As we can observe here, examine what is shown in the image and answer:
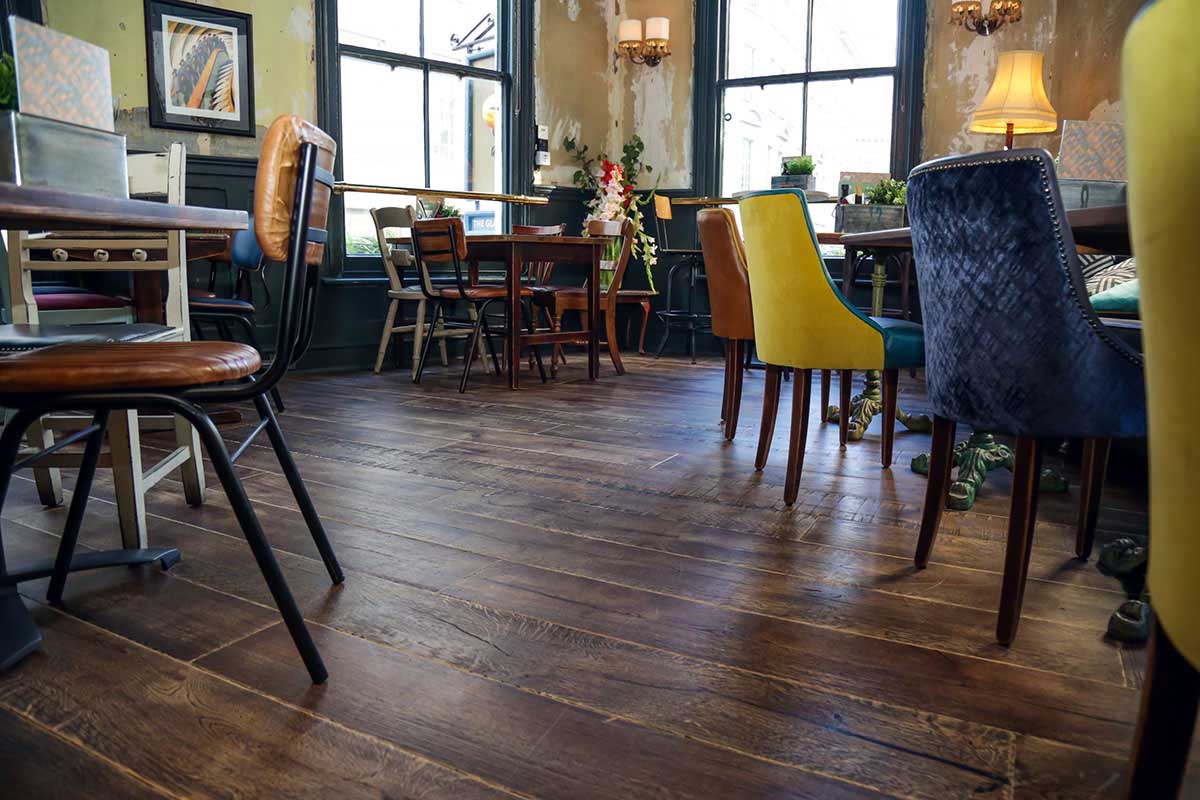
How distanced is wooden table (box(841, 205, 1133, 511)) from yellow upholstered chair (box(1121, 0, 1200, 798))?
53 centimetres

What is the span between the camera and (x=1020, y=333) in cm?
139

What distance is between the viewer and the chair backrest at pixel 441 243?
14.4ft

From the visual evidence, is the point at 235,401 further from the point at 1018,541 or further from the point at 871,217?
the point at 871,217

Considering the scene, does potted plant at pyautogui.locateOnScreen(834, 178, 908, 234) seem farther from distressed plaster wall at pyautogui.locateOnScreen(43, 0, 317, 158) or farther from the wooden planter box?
distressed plaster wall at pyautogui.locateOnScreen(43, 0, 317, 158)

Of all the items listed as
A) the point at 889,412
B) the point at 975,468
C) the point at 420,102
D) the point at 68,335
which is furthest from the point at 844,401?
the point at 420,102

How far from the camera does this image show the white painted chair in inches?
72.2

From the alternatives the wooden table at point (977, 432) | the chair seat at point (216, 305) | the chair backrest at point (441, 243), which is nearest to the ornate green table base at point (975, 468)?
the wooden table at point (977, 432)

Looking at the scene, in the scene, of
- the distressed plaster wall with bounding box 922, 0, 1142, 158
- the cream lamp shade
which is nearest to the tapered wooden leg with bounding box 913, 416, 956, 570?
the cream lamp shade

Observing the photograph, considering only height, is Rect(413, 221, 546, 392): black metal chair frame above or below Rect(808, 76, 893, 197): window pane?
below

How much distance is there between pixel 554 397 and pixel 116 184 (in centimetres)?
297

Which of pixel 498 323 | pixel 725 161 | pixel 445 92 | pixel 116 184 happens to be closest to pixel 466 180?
pixel 445 92

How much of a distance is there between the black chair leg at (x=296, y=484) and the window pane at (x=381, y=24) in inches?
173

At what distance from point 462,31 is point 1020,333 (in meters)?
5.33

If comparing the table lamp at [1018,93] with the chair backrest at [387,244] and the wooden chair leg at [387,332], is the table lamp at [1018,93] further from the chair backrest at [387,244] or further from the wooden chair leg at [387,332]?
the wooden chair leg at [387,332]
